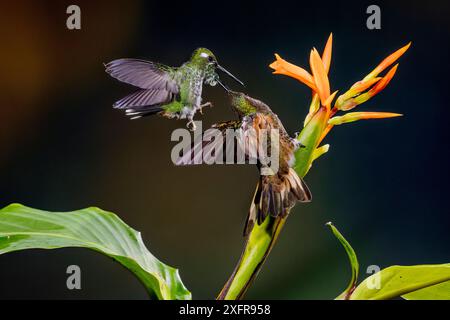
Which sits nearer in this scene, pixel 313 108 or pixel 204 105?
pixel 313 108

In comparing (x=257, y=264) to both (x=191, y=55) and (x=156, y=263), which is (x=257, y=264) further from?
(x=191, y=55)

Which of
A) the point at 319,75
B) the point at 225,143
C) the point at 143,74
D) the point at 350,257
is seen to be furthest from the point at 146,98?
the point at 350,257

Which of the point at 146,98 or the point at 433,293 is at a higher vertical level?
the point at 146,98

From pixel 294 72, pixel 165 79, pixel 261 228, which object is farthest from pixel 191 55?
pixel 261 228

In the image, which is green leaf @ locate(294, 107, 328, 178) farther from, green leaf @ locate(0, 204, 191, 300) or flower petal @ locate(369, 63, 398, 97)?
green leaf @ locate(0, 204, 191, 300)

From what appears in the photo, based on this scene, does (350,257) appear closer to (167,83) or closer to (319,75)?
(319,75)
